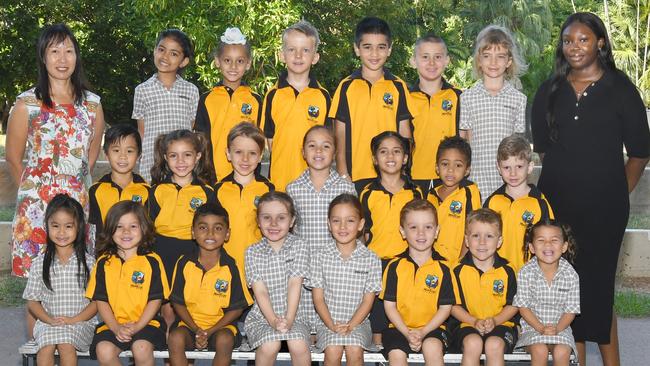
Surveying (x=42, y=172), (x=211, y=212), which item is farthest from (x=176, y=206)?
(x=42, y=172)

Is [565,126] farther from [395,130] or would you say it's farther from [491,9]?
[491,9]

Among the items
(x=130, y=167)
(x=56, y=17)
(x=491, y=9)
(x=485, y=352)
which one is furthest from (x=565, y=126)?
(x=491, y=9)

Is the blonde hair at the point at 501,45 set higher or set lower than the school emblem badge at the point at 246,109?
higher

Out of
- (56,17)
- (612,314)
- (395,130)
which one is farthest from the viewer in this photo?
(56,17)

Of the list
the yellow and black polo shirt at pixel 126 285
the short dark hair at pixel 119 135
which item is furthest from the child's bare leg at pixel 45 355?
the short dark hair at pixel 119 135

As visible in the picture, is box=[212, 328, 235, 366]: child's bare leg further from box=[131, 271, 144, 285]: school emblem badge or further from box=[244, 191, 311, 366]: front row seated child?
box=[131, 271, 144, 285]: school emblem badge

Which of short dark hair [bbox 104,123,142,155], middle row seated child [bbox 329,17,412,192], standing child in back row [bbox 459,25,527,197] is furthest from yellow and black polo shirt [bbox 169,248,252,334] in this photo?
standing child in back row [bbox 459,25,527,197]

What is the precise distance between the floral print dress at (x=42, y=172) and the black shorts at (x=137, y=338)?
86cm

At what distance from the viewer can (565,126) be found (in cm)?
635

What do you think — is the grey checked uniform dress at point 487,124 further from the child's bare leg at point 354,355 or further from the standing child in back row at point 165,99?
the standing child in back row at point 165,99

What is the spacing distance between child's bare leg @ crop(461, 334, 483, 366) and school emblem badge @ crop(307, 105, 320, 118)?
209 cm

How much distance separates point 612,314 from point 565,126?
3.66ft

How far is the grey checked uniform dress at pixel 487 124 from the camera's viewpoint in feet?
23.7

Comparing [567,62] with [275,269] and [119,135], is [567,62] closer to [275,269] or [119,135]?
[275,269]
